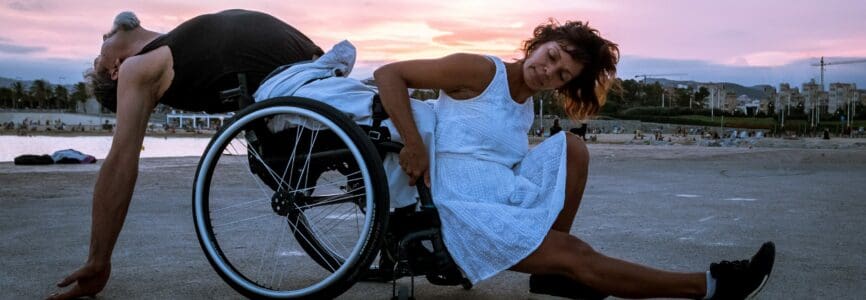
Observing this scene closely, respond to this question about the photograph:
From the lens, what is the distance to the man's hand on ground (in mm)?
3205

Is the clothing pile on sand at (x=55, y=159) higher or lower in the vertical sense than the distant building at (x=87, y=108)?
lower

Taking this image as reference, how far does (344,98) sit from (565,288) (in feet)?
3.50

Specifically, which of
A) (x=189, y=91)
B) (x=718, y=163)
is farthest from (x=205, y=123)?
(x=189, y=91)

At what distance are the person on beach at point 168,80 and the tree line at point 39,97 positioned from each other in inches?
7698

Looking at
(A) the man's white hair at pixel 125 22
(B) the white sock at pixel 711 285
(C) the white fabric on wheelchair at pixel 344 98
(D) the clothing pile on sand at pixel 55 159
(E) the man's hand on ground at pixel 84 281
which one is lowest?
(D) the clothing pile on sand at pixel 55 159

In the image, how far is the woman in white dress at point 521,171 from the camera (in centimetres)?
273

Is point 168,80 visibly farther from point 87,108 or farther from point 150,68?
point 87,108

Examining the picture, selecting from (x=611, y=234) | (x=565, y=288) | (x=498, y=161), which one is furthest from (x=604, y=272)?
(x=611, y=234)

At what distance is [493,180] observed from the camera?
2.90 metres

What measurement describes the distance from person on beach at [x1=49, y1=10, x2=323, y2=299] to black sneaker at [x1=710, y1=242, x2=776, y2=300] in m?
1.92

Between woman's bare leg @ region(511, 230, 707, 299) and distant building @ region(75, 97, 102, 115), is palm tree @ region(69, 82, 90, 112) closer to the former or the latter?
distant building @ region(75, 97, 102, 115)

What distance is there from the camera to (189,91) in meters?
3.36

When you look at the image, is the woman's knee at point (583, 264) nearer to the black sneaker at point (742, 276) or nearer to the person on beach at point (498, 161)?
the person on beach at point (498, 161)

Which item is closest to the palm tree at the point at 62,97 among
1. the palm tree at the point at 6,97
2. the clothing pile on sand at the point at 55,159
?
the palm tree at the point at 6,97
